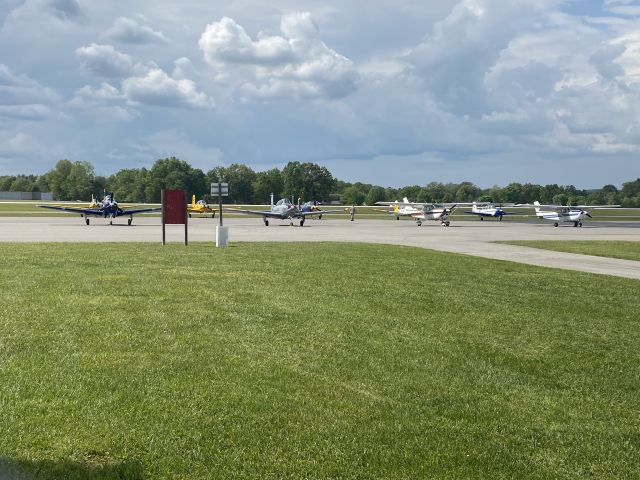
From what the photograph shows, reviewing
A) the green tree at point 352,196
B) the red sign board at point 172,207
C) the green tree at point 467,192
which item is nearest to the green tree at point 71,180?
the green tree at point 352,196

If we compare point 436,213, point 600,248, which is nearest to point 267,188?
point 436,213

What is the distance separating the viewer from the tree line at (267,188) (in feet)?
509

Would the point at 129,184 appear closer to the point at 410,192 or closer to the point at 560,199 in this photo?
the point at 410,192

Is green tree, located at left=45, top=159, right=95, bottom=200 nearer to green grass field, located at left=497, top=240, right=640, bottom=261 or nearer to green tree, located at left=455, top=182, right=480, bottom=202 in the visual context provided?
green tree, located at left=455, top=182, right=480, bottom=202

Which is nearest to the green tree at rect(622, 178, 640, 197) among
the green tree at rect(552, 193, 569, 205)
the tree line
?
the tree line

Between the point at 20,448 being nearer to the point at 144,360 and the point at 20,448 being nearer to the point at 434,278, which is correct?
the point at 144,360

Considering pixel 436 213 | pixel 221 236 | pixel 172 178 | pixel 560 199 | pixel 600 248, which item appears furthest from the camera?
pixel 172 178

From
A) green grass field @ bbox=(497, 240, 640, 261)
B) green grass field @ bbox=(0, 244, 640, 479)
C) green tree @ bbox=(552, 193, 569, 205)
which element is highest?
green tree @ bbox=(552, 193, 569, 205)

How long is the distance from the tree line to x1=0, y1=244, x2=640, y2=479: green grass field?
142063mm

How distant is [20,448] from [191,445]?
1.19 meters

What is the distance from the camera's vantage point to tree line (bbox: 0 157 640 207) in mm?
155125

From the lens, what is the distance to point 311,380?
21.6ft

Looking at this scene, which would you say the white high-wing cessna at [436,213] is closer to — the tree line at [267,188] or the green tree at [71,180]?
the tree line at [267,188]

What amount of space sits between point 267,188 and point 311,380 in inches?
6323
